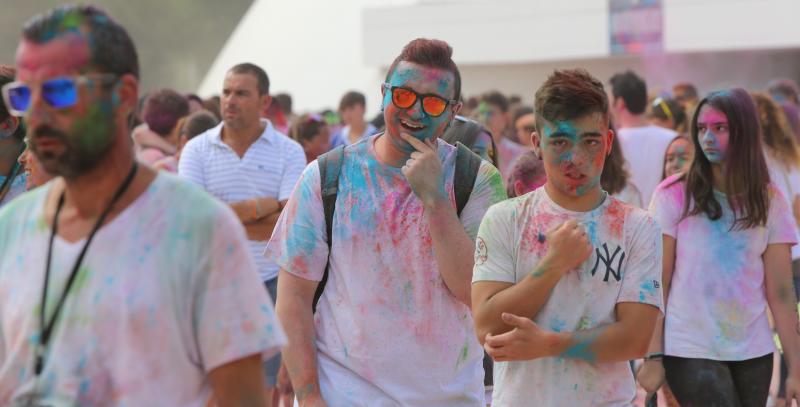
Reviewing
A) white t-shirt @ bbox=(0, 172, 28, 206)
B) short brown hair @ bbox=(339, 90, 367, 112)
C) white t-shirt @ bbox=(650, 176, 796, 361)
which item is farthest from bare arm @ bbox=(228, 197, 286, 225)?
short brown hair @ bbox=(339, 90, 367, 112)

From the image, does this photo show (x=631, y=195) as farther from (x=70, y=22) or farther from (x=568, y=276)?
(x=70, y=22)

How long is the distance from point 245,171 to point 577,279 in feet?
12.9

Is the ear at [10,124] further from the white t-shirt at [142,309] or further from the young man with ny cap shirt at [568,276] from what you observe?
the white t-shirt at [142,309]

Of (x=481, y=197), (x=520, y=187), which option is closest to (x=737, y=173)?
(x=520, y=187)

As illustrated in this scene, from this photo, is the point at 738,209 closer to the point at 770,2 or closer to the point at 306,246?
the point at 306,246

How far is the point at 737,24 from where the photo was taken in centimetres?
2605

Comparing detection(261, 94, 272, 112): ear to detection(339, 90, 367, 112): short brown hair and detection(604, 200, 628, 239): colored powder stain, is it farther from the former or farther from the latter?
detection(339, 90, 367, 112): short brown hair

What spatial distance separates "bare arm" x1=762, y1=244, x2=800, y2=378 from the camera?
5.51 metres

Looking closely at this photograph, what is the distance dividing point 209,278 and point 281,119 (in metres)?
9.23

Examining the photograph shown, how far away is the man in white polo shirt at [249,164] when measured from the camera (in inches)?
297

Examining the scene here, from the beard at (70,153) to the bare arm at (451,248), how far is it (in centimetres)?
166

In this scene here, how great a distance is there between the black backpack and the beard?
1685 mm

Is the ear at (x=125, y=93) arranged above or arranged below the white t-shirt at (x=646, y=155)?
above

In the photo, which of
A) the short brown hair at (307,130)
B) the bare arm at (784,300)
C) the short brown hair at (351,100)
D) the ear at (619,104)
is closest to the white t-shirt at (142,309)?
the bare arm at (784,300)
